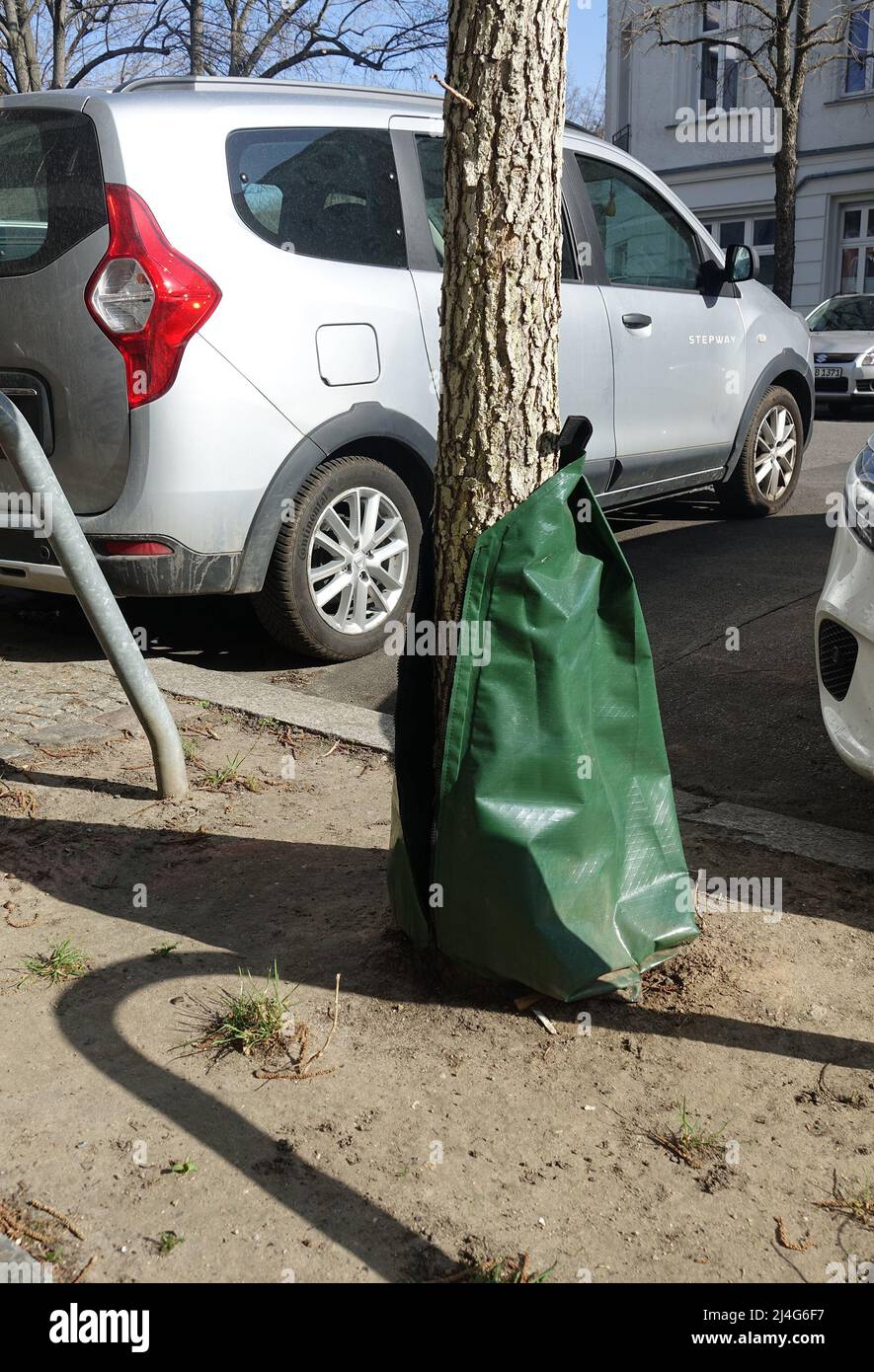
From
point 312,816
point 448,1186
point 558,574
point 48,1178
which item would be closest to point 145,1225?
point 48,1178

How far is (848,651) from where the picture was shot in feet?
11.0

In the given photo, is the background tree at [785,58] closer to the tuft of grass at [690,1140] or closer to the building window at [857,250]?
the building window at [857,250]

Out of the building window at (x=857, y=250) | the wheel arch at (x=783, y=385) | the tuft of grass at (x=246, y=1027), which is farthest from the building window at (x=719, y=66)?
the tuft of grass at (x=246, y=1027)

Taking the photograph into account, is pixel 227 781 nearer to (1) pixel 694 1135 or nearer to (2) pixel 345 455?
(2) pixel 345 455

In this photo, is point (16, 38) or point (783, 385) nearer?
point (783, 385)

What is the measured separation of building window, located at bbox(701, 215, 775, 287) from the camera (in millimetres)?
28062

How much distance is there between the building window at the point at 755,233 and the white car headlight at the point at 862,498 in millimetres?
26130

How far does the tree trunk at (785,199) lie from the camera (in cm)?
2153

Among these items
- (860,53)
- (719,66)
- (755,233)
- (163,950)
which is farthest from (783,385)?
(719,66)

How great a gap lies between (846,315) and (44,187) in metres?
16.6

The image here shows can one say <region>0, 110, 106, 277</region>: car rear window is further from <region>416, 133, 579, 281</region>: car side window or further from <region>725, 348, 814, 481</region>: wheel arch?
<region>725, 348, 814, 481</region>: wheel arch

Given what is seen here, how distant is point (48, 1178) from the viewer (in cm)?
226

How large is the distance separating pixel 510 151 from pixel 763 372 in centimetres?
484
